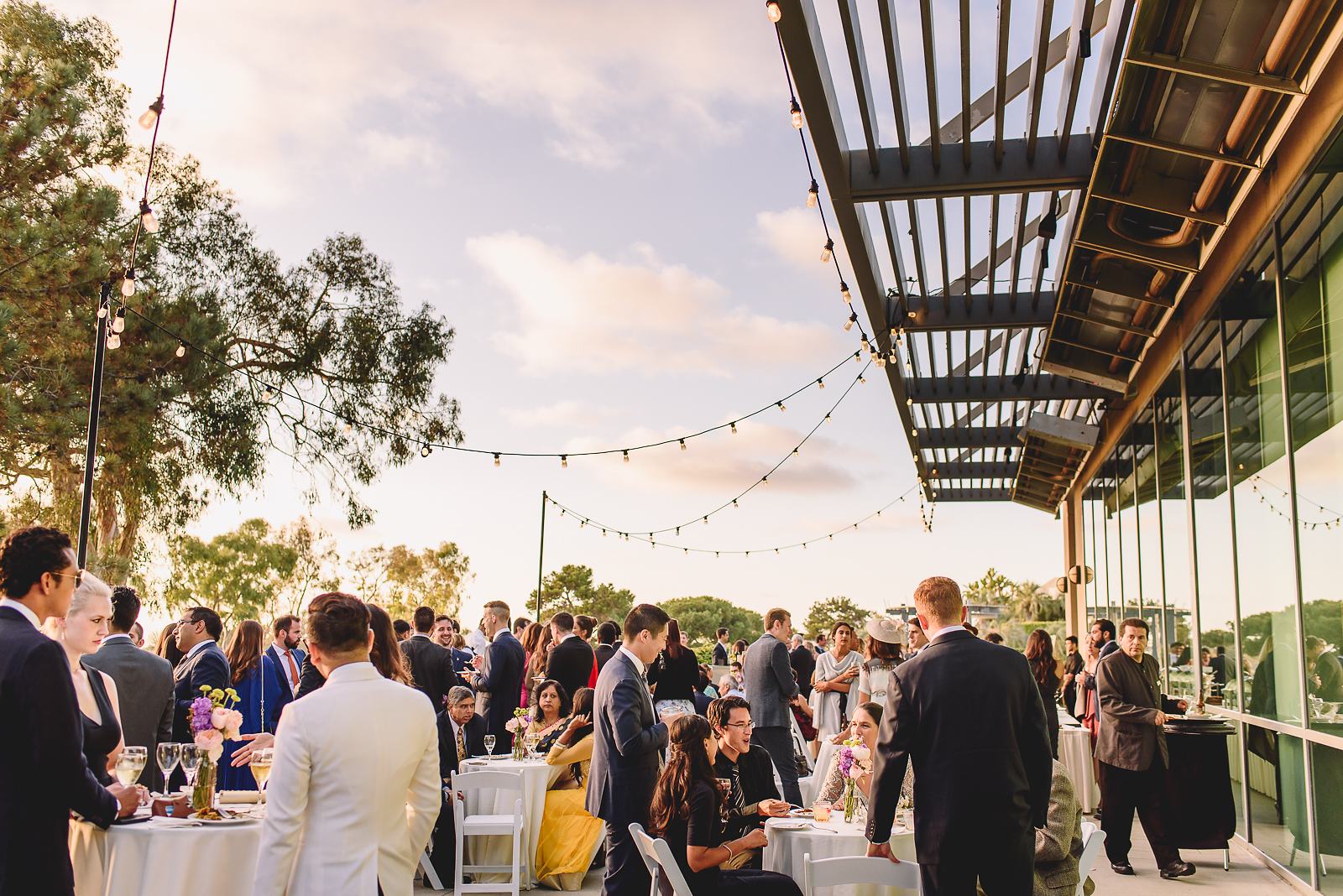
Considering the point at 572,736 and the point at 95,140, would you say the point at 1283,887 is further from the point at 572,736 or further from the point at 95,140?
the point at 95,140

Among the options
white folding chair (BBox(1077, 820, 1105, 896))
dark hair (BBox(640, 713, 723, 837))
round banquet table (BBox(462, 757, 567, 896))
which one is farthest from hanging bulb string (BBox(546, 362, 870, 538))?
dark hair (BBox(640, 713, 723, 837))

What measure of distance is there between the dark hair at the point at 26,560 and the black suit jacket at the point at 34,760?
11cm

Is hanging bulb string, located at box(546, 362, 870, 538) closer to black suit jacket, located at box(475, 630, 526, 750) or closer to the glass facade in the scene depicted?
the glass facade

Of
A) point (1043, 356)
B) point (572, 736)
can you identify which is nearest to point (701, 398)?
point (1043, 356)

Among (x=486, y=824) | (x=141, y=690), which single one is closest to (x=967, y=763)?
(x=141, y=690)

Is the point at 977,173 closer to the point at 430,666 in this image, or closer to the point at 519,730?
the point at 519,730

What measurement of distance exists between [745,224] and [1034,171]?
4.51 meters

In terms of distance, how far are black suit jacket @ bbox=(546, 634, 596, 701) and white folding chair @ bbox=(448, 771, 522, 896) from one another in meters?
1.59

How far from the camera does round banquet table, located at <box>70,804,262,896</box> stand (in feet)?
12.4

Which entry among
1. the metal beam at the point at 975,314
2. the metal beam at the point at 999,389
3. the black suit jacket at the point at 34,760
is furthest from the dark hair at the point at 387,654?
the metal beam at the point at 999,389

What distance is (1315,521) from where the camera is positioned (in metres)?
6.12

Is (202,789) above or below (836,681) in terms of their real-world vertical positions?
below

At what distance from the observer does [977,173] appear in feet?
22.2

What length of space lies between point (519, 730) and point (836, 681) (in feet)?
9.56
